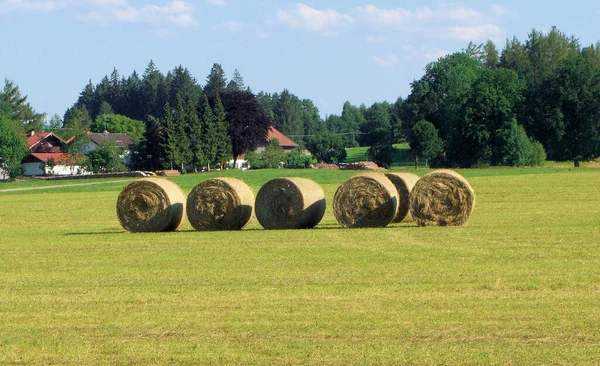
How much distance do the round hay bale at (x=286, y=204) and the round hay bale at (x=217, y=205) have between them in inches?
22.3

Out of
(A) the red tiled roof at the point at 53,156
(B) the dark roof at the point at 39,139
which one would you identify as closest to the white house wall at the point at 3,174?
(A) the red tiled roof at the point at 53,156

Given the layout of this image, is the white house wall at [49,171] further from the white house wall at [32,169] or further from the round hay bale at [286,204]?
the round hay bale at [286,204]

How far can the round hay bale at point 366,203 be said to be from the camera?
25625mm

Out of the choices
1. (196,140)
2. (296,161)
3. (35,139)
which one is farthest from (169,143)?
(35,139)

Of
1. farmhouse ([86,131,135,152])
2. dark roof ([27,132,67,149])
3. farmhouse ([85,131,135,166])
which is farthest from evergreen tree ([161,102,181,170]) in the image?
dark roof ([27,132,67,149])

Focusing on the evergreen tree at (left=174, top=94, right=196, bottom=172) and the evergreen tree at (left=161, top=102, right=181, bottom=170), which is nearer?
the evergreen tree at (left=161, top=102, right=181, bottom=170)

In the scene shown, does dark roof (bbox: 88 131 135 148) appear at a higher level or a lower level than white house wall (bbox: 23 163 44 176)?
higher

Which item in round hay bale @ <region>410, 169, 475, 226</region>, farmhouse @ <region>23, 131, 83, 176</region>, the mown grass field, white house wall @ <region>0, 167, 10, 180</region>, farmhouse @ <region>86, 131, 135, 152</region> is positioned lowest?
the mown grass field

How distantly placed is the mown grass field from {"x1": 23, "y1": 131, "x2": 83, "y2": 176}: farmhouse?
91444 mm

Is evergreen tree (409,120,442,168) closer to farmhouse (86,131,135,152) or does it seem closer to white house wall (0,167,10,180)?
A: farmhouse (86,131,135,152)

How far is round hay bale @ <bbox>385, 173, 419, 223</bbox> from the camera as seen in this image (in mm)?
27094

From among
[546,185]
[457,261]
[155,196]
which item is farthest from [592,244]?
[546,185]

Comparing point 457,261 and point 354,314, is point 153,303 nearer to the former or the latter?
point 354,314

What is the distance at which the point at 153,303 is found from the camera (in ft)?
45.3
